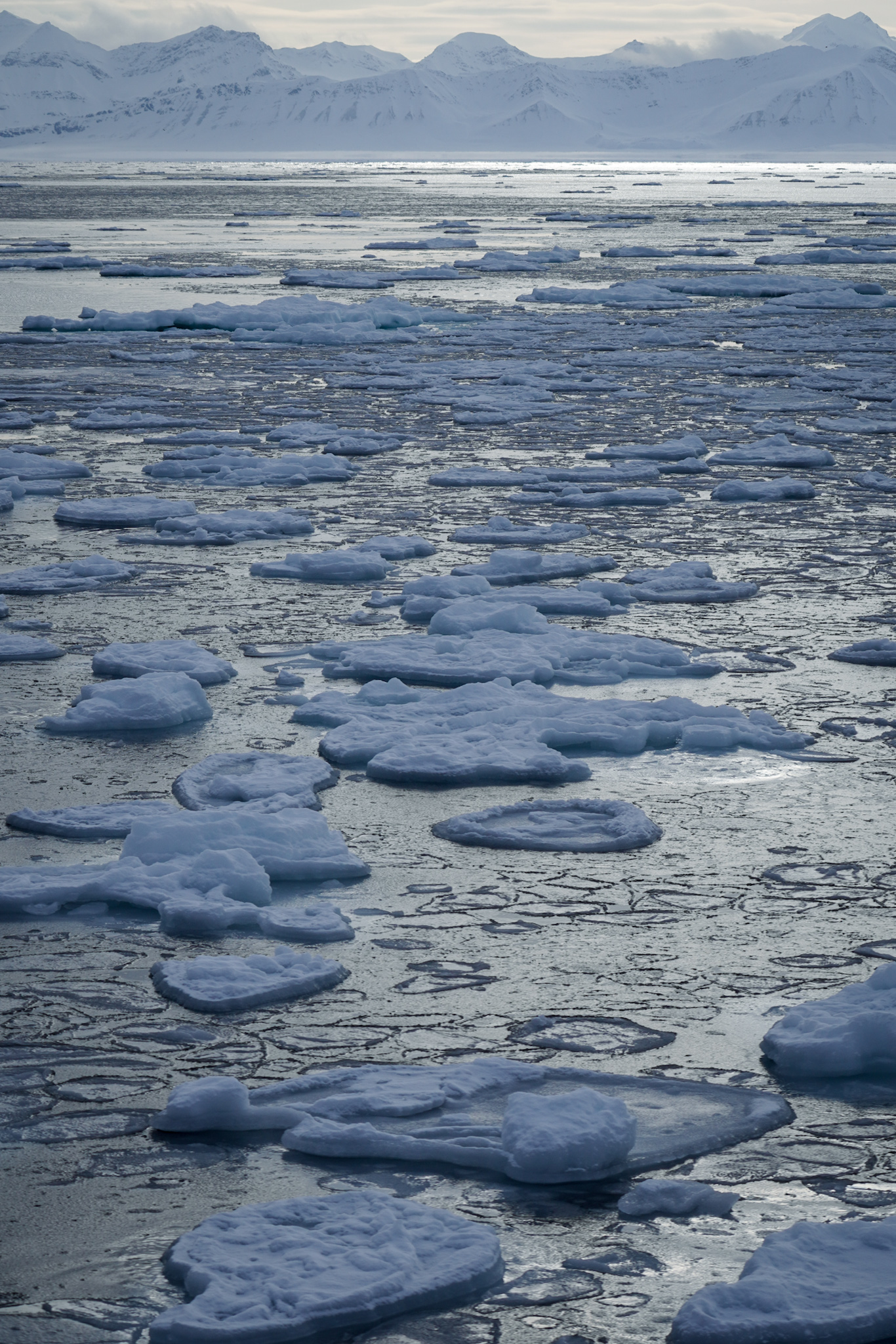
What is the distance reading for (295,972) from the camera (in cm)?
360

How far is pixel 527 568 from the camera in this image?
7629 millimetres

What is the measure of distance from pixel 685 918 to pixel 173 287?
21844mm

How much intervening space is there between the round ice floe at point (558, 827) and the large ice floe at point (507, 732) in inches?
11.8

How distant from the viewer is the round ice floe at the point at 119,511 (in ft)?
28.8

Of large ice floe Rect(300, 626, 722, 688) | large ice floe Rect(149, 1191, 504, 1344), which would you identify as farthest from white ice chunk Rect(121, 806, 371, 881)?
large ice floe Rect(300, 626, 722, 688)

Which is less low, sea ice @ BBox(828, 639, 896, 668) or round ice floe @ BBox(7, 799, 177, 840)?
sea ice @ BBox(828, 639, 896, 668)

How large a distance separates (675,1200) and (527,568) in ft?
16.6

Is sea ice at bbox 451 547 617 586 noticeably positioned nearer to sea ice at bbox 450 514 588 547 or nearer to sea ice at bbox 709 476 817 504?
sea ice at bbox 450 514 588 547

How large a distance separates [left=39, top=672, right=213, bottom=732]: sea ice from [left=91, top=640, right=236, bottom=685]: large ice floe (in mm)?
298

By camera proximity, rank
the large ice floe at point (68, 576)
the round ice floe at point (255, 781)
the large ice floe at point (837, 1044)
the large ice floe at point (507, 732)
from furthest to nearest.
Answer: the large ice floe at point (68, 576) < the large ice floe at point (507, 732) < the round ice floe at point (255, 781) < the large ice floe at point (837, 1044)

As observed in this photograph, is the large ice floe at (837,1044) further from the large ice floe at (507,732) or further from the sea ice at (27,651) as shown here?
the sea ice at (27,651)

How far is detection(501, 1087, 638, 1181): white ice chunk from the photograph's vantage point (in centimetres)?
282

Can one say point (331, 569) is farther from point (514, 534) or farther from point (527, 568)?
point (514, 534)

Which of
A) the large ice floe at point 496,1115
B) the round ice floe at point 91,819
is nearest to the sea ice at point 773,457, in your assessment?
the round ice floe at point 91,819
